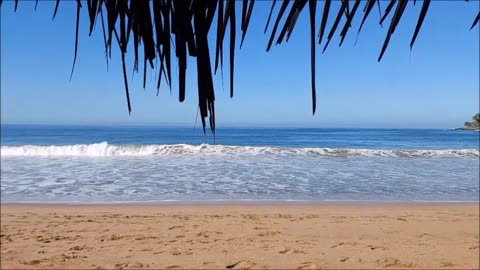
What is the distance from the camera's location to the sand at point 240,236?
4871 millimetres

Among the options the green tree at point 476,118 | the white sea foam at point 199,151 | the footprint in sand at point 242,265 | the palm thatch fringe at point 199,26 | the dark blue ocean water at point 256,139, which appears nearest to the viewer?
the palm thatch fringe at point 199,26

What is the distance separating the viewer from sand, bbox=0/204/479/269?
4.87 m

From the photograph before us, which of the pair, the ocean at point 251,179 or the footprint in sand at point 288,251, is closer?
the footprint in sand at point 288,251

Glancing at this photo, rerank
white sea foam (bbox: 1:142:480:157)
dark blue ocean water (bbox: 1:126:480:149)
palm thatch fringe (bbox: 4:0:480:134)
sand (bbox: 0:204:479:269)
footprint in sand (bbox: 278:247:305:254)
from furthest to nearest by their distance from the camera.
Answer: dark blue ocean water (bbox: 1:126:480:149)
white sea foam (bbox: 1:142:480:157)
footprint in sand (bbox: 278:247:305:254)
sand (bbox: 0:204:479:269)
palm thatch fringe (bbox: 4:0:480:134)

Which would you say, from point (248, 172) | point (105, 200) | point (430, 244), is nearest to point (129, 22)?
point (430, 244)

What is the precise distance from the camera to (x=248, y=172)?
40.0 feet

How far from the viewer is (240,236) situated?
589cm

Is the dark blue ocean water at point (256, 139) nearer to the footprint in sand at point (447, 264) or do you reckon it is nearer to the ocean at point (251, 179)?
the ocean at point (251, 179)

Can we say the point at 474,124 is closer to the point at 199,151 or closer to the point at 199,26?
the point at 199,151

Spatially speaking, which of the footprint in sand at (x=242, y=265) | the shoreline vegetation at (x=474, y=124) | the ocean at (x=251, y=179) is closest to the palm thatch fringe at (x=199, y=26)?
the footprint in sand at (x=242, y=265)

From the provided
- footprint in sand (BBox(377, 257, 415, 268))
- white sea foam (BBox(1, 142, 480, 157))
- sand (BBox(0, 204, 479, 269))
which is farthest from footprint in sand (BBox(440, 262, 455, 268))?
white sea foam (BBox(1, 142, 480, 157))

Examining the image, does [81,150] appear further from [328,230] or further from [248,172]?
[328,230]

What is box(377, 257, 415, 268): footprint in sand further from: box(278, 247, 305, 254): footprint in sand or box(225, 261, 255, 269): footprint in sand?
box(225, 261, 255, 269): footprint in sand

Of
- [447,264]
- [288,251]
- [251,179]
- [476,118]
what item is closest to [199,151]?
[251,179]
